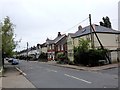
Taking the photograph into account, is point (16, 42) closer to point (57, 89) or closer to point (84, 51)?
point (84, 51)

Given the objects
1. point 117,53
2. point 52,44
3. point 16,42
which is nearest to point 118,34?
point 117,53

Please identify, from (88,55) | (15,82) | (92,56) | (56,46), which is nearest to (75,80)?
(15,82)

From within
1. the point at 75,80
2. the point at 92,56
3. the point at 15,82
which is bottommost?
the point at 15,82

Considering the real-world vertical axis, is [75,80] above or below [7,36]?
below

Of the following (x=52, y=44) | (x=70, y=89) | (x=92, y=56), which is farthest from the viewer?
(x=52, y=44)

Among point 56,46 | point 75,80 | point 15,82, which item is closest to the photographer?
point 75,80

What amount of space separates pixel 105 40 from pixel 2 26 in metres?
23.0

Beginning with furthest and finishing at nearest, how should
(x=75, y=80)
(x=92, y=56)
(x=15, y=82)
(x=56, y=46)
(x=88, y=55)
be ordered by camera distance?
(x=56, y=46)
(x=88, y=55)
(x=92, y=56)
(x=15, y=82)
(x=75, y=80)

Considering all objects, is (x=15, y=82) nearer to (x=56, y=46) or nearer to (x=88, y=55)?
(x=88, y=55)

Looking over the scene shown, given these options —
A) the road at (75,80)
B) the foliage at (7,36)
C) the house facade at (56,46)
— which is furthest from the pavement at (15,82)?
the house facade at (56,46)

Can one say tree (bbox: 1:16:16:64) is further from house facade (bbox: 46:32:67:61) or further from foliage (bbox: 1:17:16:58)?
house facade (bbox: 46:32:67:61)

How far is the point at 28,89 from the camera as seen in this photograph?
1695cm

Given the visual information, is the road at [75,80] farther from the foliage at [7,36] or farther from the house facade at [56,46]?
the house facade at [56,46]

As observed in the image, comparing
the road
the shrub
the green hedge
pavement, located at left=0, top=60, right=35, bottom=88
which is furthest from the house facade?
pavement, located at left=0, top=60, right=35, bottom=88
